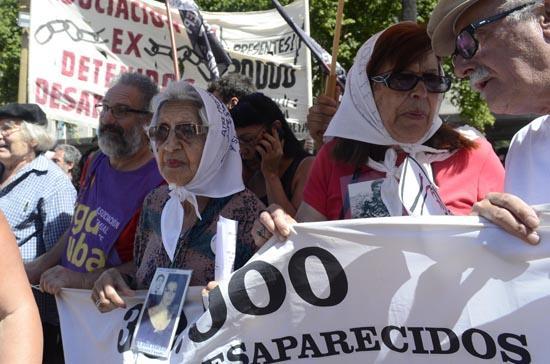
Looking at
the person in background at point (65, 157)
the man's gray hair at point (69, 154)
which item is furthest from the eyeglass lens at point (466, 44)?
the man's gray hair at point (69, 154)

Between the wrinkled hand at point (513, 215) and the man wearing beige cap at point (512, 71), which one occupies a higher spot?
the man wearing beige cap at point (512, 71)

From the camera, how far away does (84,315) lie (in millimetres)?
3203

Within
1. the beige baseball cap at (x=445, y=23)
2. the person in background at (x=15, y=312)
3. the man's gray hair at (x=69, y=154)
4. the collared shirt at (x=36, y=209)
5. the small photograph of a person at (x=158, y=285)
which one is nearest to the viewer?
the person in background at (x=15, y=312)

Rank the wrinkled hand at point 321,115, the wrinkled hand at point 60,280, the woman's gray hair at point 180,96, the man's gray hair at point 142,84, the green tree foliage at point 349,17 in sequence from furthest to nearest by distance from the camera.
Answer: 1. the green tree foliage at point 349,17
2. the man's gray hair at point 142,84
3. the wrinkled hand at point 321,115
4. the wrinkled hand at point 60,280
5. the woman's gray hair at point 180,96

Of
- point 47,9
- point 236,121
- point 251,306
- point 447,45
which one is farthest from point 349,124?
point 47,9

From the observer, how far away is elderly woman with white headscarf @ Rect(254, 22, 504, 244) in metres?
2.65

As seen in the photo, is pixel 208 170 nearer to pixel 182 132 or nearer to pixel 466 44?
pixel 182 132

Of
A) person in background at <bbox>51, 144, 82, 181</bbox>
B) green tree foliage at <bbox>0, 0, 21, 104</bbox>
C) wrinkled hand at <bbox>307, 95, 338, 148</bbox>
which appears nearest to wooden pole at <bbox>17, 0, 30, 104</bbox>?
person in background at <bbox>51, 144, 82, 181</bbox>

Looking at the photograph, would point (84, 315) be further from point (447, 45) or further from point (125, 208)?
point (447, 45)

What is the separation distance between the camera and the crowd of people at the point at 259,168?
203cm

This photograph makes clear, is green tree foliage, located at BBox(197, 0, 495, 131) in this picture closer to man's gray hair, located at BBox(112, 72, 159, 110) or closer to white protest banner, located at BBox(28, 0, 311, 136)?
white protest banner, located at BBox(28, 0, 311, 136)

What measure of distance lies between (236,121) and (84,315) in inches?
44.3

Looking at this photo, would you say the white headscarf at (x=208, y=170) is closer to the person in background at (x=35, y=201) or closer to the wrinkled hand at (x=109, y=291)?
the wrinkled hand at (x=109, y=291)

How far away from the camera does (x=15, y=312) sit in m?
1.94
